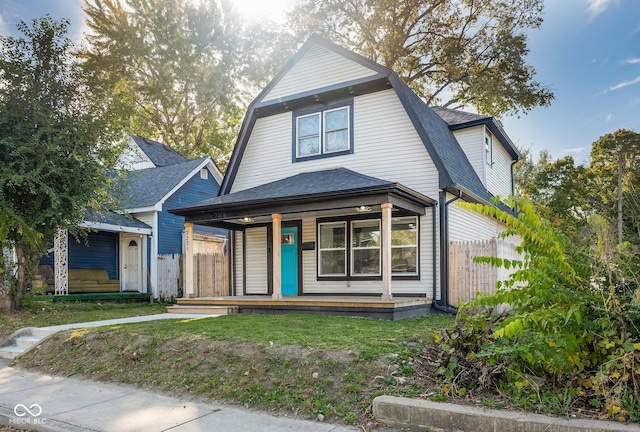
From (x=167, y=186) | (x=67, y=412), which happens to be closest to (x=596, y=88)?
(x=167, y=186)

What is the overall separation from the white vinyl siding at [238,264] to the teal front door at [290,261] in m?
1.50

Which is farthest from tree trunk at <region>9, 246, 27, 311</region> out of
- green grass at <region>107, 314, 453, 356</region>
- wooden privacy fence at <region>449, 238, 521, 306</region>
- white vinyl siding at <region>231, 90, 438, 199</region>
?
wooden privacy fence at <region>449, 238, 521, 306</region>

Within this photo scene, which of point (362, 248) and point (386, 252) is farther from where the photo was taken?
point (362, 248)

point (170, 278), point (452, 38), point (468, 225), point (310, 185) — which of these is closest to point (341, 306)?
point (310, 185)

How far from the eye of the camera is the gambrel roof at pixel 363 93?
11.0 metres

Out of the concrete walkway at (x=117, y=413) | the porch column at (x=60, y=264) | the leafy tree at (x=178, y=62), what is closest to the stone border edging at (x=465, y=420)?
the concrete walkway at (x=117, y=413)

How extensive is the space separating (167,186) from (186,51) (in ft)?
53.7

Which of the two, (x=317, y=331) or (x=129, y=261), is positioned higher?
(x=129, y=261)

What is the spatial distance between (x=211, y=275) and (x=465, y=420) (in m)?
11.4

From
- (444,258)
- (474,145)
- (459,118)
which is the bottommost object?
(444,258)

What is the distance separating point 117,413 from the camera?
4805 mm

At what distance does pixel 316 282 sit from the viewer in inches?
496

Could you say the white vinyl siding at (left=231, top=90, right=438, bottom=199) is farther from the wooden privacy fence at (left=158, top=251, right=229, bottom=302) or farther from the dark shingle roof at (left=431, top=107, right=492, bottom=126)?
the dark shingle roof at (left=431, top=107, right=492, bottom=126)

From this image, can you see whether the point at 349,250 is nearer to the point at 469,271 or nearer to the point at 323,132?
the point at 469,271
